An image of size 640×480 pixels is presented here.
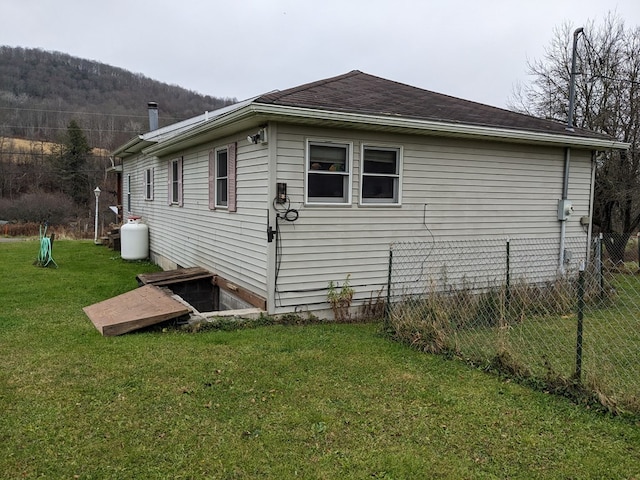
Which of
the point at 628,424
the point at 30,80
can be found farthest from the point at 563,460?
the point at 30,80

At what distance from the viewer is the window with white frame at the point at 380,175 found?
6.49 m

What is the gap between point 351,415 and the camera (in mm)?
3449

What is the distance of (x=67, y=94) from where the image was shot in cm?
3195

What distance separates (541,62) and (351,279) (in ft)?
50.9

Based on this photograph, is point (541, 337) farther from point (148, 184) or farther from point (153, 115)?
point (153, 115)

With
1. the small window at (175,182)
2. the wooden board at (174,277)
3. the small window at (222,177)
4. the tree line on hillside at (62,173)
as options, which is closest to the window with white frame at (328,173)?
the small window at (222,177)

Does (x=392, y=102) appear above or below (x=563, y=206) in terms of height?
above

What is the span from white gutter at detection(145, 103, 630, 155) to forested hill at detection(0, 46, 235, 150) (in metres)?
24.0

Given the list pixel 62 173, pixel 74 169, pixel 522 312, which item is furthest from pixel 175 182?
pixel 62 173

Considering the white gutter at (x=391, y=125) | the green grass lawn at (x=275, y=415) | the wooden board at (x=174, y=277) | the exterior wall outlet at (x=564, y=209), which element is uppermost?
the white gutter at (x=391, y=125)

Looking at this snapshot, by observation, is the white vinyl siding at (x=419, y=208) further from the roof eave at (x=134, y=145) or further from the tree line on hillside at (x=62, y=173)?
the tree line on hillside at (x=62, y=173)

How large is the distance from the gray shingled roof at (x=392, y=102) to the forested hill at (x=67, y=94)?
74.1 feet

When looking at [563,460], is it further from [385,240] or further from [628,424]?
[385,240]

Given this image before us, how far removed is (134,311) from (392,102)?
15.4ft
